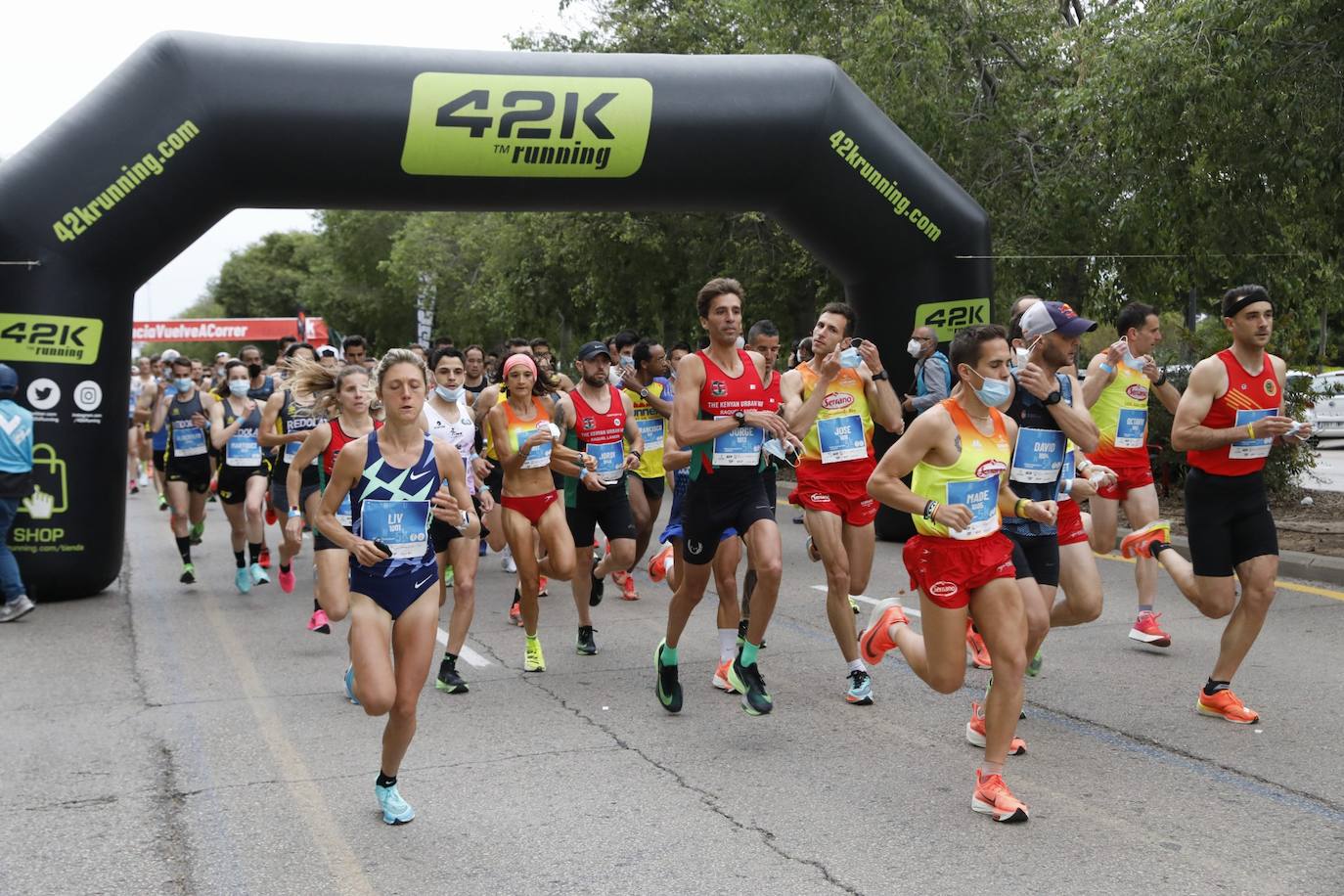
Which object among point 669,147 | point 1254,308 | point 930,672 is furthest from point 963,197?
point 930,672

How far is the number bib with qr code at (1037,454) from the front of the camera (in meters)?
6.15

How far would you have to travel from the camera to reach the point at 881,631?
5898 millimetres

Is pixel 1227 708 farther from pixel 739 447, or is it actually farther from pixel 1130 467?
pixel 739 447

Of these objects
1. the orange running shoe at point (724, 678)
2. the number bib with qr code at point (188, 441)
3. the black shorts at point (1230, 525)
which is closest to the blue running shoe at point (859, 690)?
the orange running shoe at point (724, 678)

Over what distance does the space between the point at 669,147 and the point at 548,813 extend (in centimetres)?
783

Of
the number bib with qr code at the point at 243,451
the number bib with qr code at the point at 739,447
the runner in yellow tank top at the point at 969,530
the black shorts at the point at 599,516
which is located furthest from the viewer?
the number bib with qr code at the point at 243,451

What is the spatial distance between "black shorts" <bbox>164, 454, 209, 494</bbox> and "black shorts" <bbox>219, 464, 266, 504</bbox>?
1.64 ft

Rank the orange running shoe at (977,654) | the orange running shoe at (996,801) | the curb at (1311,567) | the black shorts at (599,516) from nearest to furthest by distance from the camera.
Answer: the orange running shoe at (996,801) < the orange running shoe at (977,654) < the black shorts at (599,516) < the curb at (1311,567)

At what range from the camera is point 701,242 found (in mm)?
25438

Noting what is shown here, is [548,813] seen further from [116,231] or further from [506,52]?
[506,52]

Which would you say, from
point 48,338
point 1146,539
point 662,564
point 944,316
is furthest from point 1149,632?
point 48,338

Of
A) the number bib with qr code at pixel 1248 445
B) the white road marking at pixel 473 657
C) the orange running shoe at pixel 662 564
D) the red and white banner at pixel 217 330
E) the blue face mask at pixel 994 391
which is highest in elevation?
the red and white banner at pixel 217 330

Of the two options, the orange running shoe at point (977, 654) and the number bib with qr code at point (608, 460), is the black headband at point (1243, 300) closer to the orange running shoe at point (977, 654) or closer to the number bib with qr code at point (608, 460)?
the orange running shoe at point (977, 654)

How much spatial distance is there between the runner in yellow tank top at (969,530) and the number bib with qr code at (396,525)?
5.86ft
